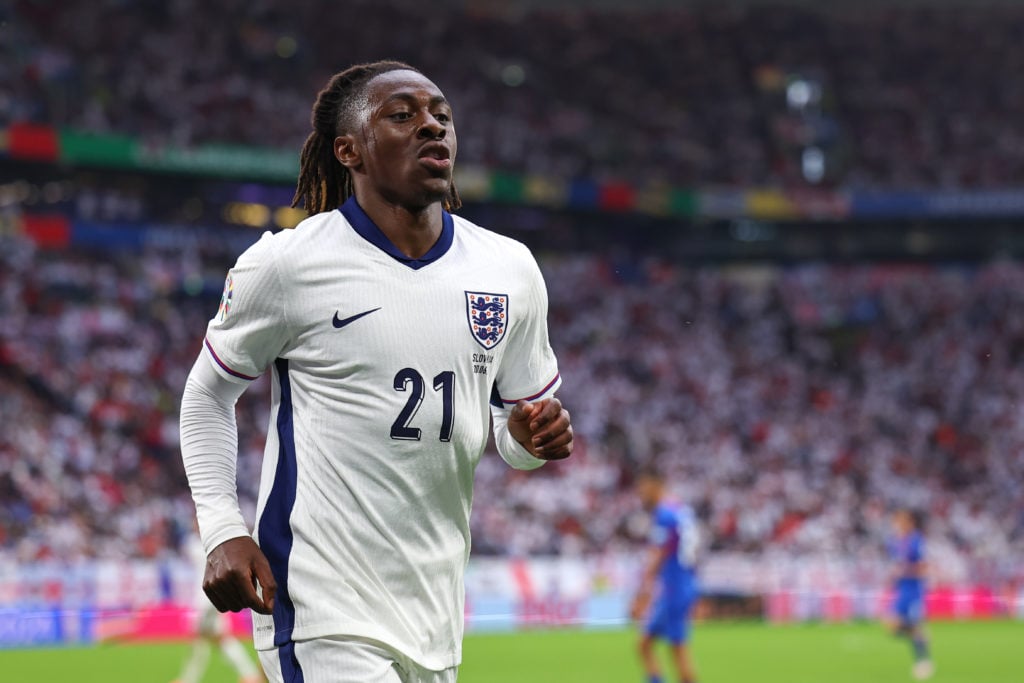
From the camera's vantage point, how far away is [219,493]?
10.7 feet

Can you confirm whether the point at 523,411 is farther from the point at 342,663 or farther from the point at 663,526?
the point at 663,526

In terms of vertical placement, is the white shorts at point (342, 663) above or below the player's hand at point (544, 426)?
below

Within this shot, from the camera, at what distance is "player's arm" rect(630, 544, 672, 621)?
452 inches

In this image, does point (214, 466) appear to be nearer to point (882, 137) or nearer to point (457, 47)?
point (457, 47)

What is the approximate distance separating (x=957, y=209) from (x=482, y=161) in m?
13.0

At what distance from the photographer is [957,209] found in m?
37.8

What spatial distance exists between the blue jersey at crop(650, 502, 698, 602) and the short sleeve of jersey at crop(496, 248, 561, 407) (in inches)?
350

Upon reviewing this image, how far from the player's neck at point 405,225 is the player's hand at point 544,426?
17.6 inches

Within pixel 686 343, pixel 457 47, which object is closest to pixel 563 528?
pixel 686 343

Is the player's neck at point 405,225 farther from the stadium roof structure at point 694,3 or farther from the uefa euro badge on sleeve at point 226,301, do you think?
the stadium roof structure at point 694,3

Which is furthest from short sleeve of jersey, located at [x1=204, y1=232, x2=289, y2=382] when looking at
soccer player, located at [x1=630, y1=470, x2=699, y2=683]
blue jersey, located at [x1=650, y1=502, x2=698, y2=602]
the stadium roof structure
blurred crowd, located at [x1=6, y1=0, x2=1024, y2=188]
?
the stadium roof structure

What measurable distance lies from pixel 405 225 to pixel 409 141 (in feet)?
0.65

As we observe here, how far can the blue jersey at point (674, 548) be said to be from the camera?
40.8 feet

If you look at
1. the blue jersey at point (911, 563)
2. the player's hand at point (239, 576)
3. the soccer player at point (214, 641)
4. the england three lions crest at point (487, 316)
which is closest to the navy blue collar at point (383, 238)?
the england three lions crest at point (487, 316)
